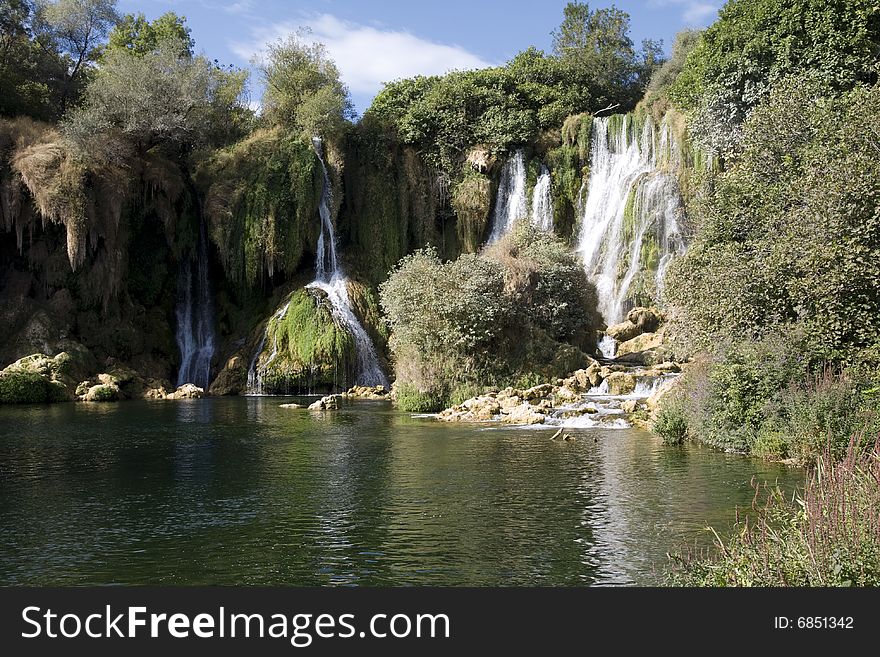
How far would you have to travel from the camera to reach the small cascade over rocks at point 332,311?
→ 43062 mm

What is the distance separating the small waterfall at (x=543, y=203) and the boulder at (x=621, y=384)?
64.3 feet

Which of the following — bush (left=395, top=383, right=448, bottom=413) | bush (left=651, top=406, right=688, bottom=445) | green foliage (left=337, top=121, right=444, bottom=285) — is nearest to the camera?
bush (left=651, top=406, right=688, bottom=445)

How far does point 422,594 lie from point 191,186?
44.1 m

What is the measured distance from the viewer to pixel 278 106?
54438mm

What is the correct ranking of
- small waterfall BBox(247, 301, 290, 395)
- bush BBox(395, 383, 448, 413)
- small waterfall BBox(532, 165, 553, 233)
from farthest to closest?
small waterfall BBox(532, 165, 553, 233)
small waterfall BBox(247, 301, 290, 395)
bush BBox(395, 383, 448, 413)

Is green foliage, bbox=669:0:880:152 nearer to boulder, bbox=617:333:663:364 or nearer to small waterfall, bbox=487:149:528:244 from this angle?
boulder, bbox=617:333:663:364

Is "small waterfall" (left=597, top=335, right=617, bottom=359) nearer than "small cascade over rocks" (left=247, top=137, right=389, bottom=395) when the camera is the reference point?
Yes

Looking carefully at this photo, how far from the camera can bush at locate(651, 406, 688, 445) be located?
71.8 feet

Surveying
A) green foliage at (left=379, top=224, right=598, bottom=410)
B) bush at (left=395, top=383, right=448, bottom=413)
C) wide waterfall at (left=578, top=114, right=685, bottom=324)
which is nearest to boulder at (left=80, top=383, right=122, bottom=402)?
green foliage at (left=379, top=224, right=598, bottom=410)

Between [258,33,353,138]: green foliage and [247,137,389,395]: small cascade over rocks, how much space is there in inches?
61.0

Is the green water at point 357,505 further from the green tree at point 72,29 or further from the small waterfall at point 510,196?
the green tree at point 72,29

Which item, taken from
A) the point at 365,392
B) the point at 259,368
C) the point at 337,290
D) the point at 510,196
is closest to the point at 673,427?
the point at 365,392

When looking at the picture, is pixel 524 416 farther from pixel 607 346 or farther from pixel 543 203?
pixel 543 203

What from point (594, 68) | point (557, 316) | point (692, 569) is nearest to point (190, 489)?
point (692, 569)
